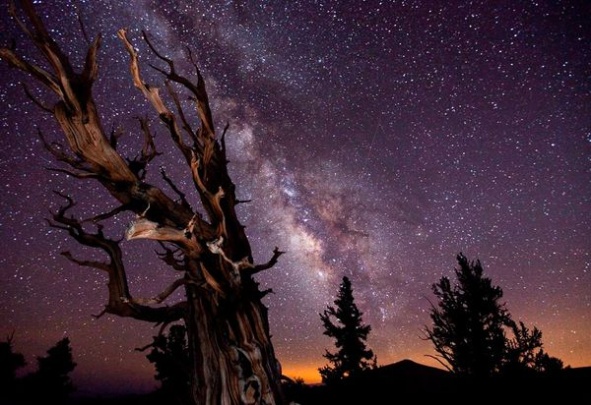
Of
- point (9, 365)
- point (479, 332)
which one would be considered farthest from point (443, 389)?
point (9, 365)

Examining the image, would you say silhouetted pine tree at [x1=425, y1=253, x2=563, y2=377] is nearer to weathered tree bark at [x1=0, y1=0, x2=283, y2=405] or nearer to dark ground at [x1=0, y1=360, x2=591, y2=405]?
dark ground at [x1=0, y1=360, x2=591, y2=405]

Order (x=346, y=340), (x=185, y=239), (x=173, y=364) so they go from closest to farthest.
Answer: (x=185, y=239) < (x=173, y=364) < (x=346, y=340)

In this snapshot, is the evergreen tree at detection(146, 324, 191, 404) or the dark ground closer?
the evergreen tree at detection(146, 324, 191, 404)

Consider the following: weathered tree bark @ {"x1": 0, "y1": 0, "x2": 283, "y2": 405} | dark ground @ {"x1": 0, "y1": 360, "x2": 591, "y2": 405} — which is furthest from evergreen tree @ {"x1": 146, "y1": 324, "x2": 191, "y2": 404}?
dark ground @ {"x1": 0, "y1": 360, "x2": 591, "y2": 405}

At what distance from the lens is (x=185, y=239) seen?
282 centimetres

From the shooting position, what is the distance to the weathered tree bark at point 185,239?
2686 millimetres

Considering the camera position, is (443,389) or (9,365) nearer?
(443,389)

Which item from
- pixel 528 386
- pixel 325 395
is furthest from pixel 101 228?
pixel 528 386

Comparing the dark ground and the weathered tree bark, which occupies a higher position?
the weathered tree bark

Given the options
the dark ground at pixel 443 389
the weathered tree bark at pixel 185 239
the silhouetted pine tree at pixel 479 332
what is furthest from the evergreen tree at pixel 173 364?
the silhouetted pine tree at pixel 479 332

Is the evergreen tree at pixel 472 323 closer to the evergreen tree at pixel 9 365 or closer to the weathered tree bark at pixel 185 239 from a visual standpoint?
the weathered tree bark at pixel 185 239

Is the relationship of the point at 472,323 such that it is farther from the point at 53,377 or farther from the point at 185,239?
the point at 53,377

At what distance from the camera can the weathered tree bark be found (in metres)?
2.69

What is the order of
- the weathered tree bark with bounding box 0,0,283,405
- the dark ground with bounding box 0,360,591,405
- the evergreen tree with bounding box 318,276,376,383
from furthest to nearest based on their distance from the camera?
the evergreen tree with bounding box 318,276,376,383, the dark ground with bounding box 0,360,591,405, the weathered tree bark with bounding box 0,0,283,405
